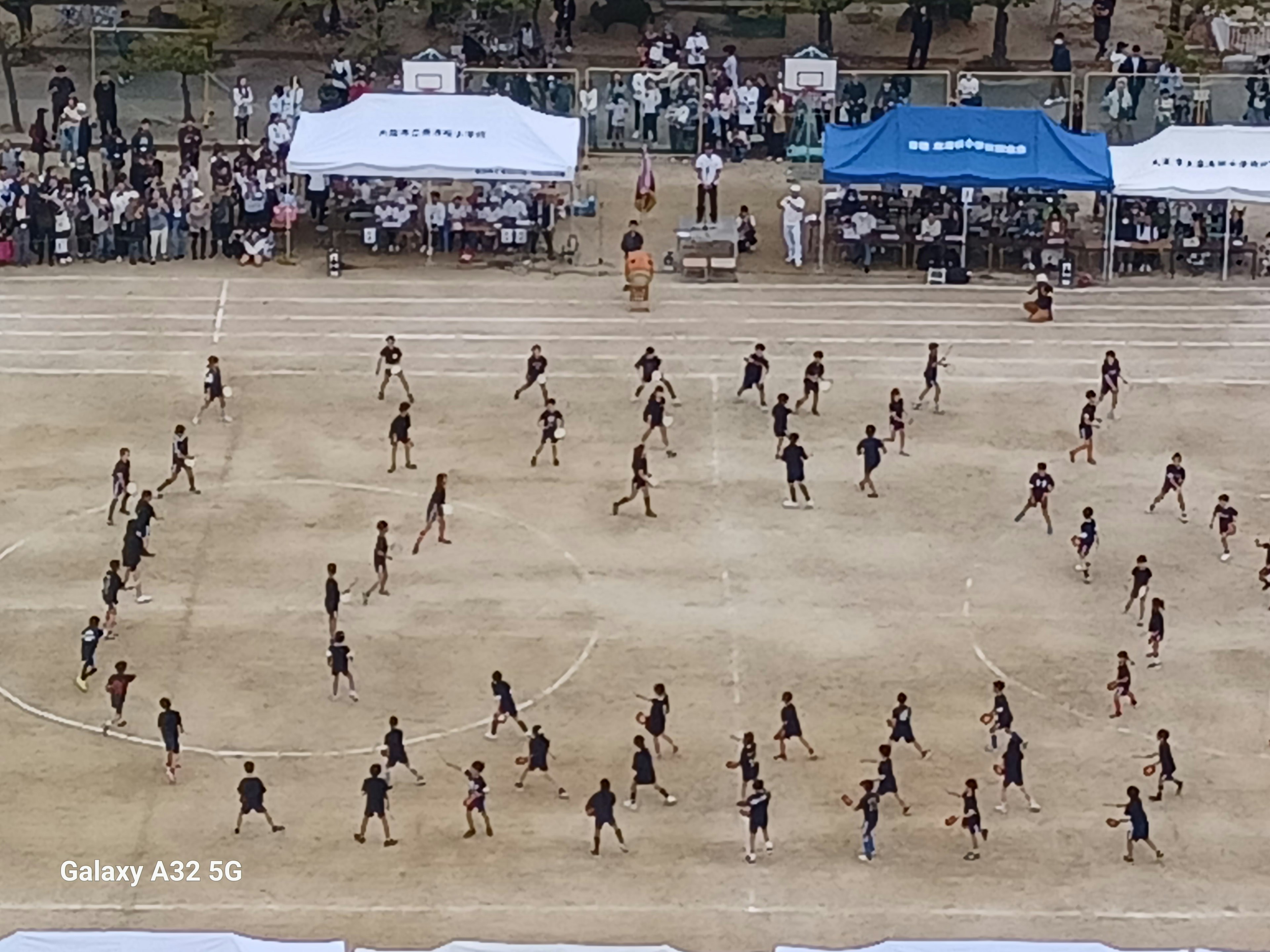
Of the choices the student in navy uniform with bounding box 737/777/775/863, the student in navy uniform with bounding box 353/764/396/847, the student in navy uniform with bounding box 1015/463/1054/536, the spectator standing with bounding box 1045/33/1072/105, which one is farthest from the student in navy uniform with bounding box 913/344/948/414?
the student in navy uniform with bounding box 353/764/396/847

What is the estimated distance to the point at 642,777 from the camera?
3825 centimetres

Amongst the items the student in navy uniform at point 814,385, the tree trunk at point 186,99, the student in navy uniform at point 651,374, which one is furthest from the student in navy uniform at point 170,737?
the tree trunk at point 186,99

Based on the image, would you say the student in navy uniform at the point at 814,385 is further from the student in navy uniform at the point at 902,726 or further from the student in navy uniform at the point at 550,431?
the student in navy uniform at the point at 902,726

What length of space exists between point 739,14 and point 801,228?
36.8ft

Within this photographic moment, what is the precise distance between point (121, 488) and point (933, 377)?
14.1 metres

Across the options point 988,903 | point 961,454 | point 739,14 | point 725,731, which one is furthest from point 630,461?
point 739,14

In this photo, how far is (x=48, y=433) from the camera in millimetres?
50531

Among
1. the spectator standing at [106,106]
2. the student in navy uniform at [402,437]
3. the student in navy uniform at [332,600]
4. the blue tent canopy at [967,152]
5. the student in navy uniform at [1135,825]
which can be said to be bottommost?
the student in navy uniform at [1135,825]

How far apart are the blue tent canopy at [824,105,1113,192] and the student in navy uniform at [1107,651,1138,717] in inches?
680

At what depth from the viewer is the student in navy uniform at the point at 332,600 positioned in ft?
139

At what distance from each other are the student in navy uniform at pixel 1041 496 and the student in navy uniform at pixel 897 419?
106 inches

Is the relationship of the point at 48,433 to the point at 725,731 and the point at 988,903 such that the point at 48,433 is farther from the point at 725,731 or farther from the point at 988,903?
the point at 988,903

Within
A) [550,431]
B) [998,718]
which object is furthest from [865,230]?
[998,718]

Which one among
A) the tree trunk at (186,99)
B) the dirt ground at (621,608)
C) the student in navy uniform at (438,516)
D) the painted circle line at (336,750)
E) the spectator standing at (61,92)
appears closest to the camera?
the dirt ground at (621,608)
